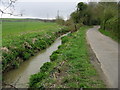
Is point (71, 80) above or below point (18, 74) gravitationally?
above

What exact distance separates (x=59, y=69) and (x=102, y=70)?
2.20 metres

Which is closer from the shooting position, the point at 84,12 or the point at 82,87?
the point at 82,87

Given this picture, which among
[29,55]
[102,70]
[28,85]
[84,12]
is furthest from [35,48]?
[84,12]

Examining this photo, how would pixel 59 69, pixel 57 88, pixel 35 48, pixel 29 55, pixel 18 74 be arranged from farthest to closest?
pixel 35 48
pixel 29 55
pixel 18 74
pixel 59 69
pixel 57 88

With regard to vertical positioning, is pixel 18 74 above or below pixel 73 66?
below

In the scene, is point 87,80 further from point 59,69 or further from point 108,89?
point 59,69

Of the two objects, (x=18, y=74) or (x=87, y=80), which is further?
(x=18, y=74)

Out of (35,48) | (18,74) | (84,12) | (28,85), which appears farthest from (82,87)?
(84,12)

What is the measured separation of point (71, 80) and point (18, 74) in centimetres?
595

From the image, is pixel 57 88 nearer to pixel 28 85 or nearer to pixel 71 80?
pixel 71 80

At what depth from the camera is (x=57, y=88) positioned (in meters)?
6.94

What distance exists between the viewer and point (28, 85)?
956 centimetres

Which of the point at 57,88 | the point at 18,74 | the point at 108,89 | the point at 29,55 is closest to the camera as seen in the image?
the point at 108,89

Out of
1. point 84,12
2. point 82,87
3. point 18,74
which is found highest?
point 84,12
